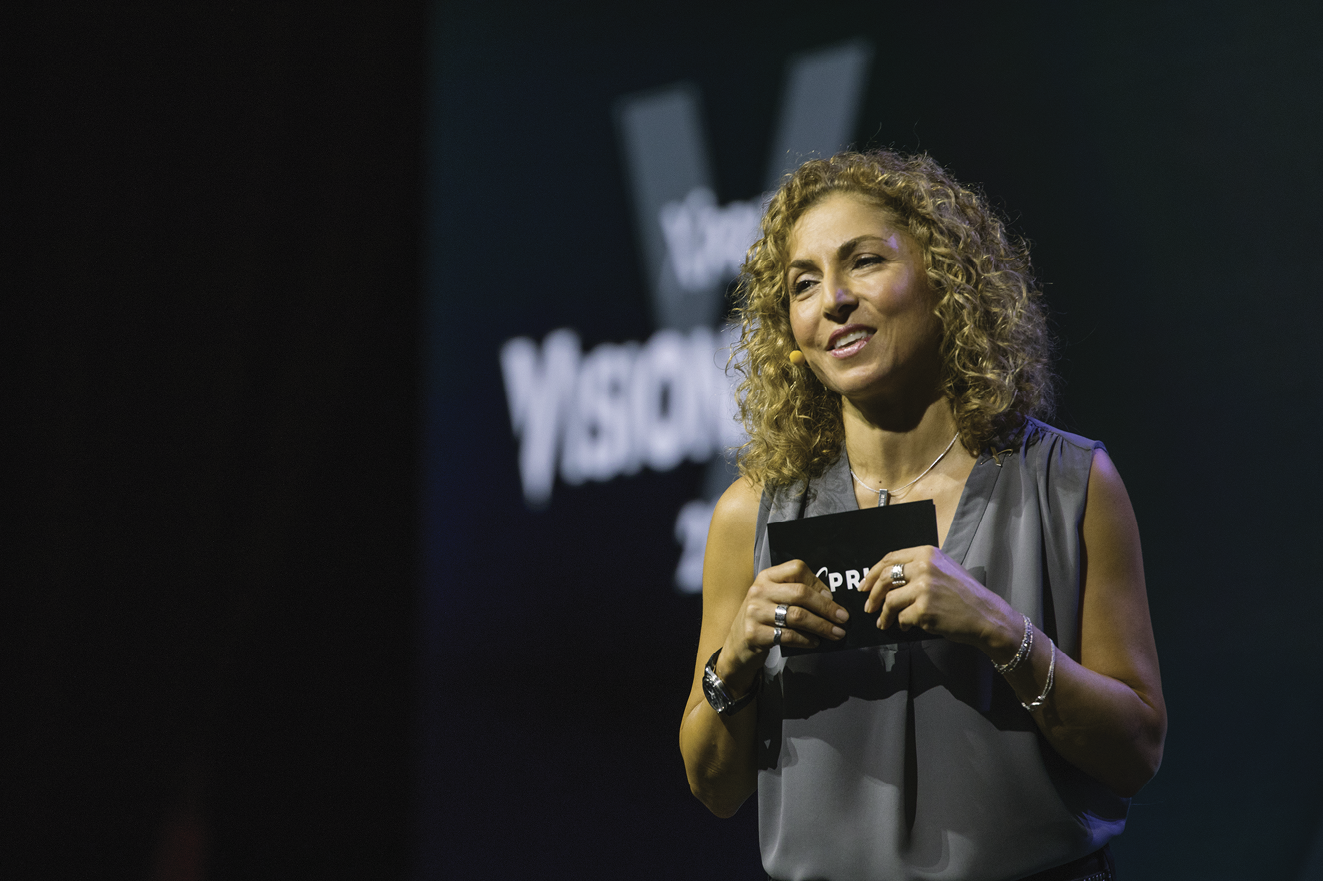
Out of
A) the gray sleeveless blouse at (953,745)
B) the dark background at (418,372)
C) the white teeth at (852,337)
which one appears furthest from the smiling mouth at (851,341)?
the dark background at (418,372)

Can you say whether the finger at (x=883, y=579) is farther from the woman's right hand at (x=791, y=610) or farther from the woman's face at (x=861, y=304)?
the woman's face at (x=861, y=304)

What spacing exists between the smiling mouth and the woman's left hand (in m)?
0.30

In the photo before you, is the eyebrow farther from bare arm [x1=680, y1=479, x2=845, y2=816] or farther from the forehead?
bare arm [x1=680, y1=479, x2=845, y2=816]

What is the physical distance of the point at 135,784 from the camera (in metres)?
2.65

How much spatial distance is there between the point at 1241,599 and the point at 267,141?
2.83m

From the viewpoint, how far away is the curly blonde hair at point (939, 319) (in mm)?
1316

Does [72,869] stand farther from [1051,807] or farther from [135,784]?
[1051,807]

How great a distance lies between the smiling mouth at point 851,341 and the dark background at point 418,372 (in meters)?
1.14

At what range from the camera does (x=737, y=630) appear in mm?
1169

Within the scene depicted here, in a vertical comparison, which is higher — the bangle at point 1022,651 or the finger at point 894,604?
the finger at point 894,604

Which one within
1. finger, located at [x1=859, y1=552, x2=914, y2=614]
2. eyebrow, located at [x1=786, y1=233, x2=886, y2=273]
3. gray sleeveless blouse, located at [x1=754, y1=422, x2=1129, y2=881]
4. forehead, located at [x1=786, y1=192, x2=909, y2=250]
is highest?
forehead, located at [x1=786, y1=192, x2=909, y2=250]

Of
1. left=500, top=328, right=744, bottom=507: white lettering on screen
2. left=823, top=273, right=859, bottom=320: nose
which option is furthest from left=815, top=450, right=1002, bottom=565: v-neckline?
left=500, top=328, right=744, bottom=507: white lettering on screen

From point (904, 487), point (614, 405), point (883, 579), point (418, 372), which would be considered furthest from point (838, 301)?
point (418, 372)

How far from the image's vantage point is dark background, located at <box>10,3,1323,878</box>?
2178mm
